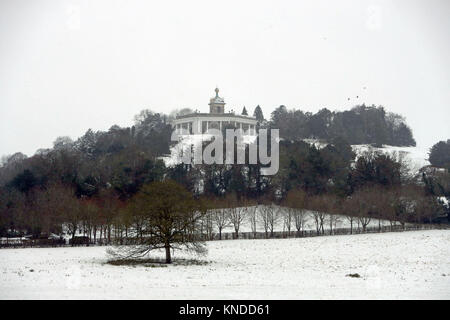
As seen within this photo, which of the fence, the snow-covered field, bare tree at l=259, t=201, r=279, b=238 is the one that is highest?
bare tree at l=259, t=201, r=279, b=238

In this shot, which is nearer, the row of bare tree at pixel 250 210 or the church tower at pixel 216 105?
the row of bare tree at pixel 250 210

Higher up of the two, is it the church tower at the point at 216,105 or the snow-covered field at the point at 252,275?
the church tower at the point at 216,105

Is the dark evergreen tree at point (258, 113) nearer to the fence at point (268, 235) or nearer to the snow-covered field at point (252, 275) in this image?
the fence at point (268, 235)

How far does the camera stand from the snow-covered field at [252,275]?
23.8m

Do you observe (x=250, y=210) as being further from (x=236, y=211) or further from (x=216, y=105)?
(x=216, y=105)

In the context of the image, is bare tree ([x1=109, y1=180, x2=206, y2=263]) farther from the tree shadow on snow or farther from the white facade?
the white facade

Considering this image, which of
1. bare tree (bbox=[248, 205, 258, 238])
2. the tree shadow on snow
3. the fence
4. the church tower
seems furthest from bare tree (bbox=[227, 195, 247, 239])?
the church tower

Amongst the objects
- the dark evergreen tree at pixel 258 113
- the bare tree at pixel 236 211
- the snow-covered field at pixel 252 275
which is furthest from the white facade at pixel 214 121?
the snow-covered field at pixel 252 275

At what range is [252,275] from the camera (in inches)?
1190

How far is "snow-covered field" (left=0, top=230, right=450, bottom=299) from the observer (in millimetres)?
23750

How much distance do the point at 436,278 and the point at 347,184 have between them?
51346 millimetres

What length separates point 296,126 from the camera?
13912cm
